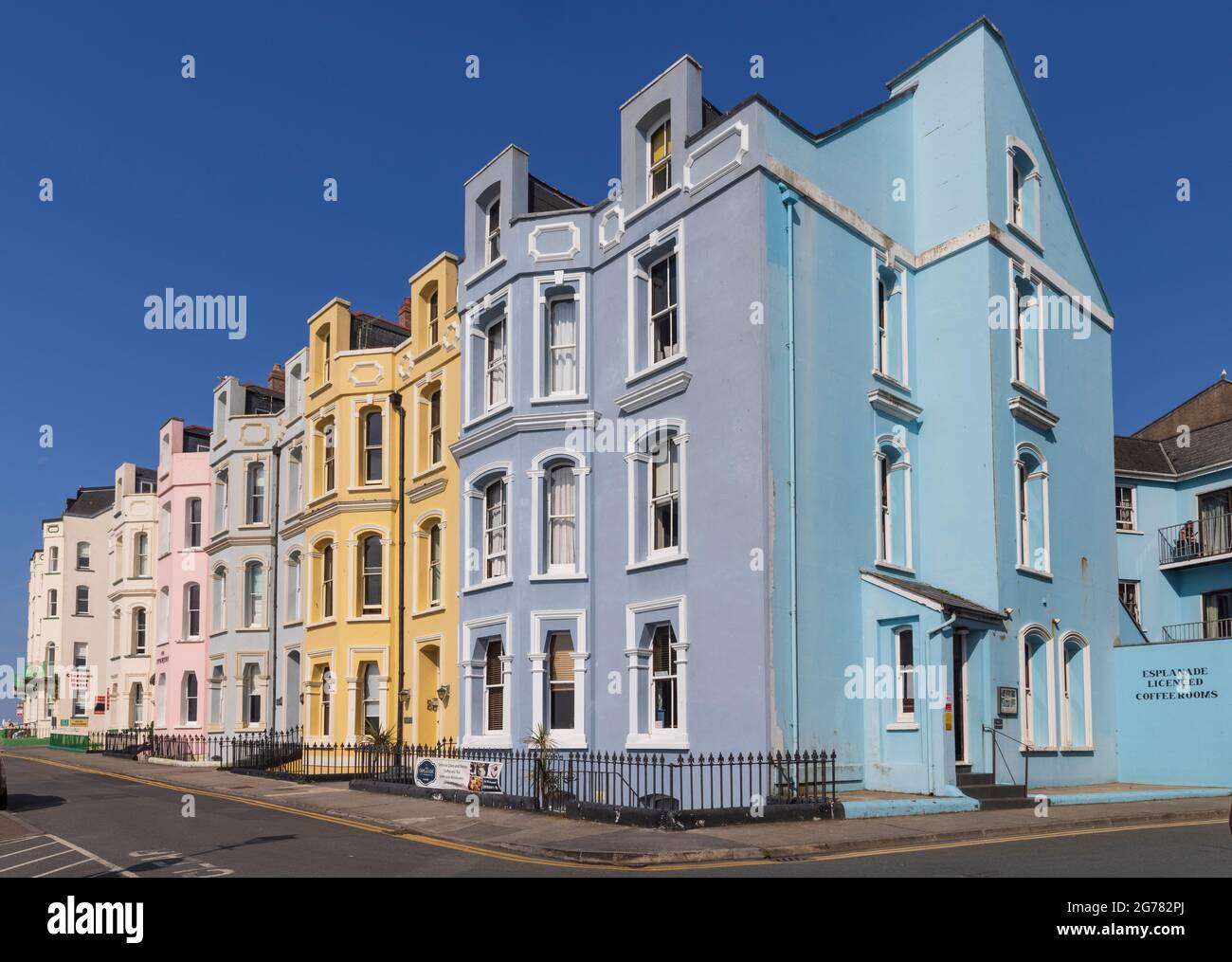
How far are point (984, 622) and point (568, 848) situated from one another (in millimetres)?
10160

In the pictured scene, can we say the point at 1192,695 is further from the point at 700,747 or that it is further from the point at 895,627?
the point at 700,747

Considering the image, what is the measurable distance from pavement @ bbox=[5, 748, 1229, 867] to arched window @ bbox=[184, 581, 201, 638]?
1601 cm

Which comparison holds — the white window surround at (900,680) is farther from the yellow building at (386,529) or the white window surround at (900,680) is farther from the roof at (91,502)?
the roof at (91,502)

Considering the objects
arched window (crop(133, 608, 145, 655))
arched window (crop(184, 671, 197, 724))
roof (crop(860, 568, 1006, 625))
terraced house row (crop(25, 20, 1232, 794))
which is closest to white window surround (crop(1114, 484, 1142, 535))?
terraced house row (crop(25, 20, 1232, 794))

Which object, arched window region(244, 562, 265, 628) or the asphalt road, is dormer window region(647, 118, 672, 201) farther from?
arched window region(244, 562, 265, 628)

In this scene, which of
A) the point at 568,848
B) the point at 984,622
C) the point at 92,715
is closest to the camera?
the point at 568,848

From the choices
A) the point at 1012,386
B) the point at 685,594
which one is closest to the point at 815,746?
the point at 685,594

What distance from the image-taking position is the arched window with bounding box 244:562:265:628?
37.0 metres

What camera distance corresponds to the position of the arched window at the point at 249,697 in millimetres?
36531

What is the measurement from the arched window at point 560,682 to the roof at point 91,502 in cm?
5821

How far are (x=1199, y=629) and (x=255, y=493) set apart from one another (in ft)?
96.1

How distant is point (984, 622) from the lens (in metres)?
21.4
